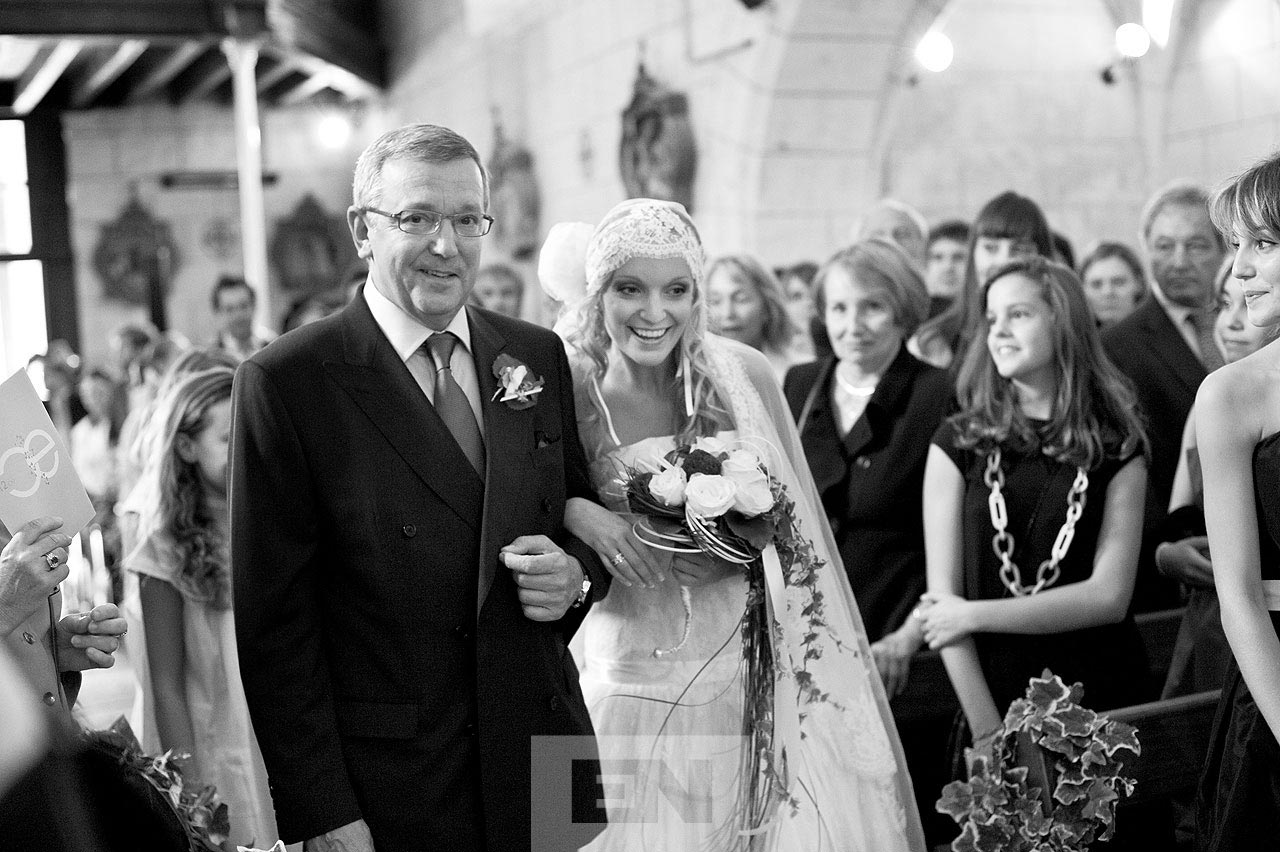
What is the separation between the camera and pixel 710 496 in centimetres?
270

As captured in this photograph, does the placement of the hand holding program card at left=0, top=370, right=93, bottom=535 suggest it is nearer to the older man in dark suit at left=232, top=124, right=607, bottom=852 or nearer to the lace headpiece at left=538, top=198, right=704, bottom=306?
the older man in dark suit at left=232, top=124, right=607, bottom=852

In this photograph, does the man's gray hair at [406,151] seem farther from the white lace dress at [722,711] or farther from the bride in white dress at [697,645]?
the white lace dress at [722,711]

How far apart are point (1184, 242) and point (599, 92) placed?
267 inches

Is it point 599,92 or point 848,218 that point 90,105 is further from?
point 848,218

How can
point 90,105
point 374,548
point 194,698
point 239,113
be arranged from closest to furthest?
point 374,548
point 194,698
point 239,113
point 90,105

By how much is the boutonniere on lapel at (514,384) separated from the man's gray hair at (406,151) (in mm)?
319

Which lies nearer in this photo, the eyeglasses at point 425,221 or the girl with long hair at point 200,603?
the eyeglasses at point 425,221

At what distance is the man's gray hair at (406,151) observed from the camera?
2.42 m

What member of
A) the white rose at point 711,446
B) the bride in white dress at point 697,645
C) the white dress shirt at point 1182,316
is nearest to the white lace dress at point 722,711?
the bride in white dress at point 697,645

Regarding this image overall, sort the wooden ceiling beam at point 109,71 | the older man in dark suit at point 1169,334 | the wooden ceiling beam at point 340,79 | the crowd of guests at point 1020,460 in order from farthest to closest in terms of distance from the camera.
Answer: the wooden ceiling beam at point 340,79
the wooden ceiling beam at point 109,71
the older man in dark suit at point 1169,334
the crowd of guests at point 1020,460

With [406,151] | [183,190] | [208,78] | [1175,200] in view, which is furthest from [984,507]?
[183,190]

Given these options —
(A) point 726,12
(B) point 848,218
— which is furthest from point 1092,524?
(A) point 726,12

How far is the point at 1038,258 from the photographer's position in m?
3.45

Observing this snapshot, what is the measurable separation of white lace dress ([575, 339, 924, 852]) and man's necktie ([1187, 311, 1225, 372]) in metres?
2.03
